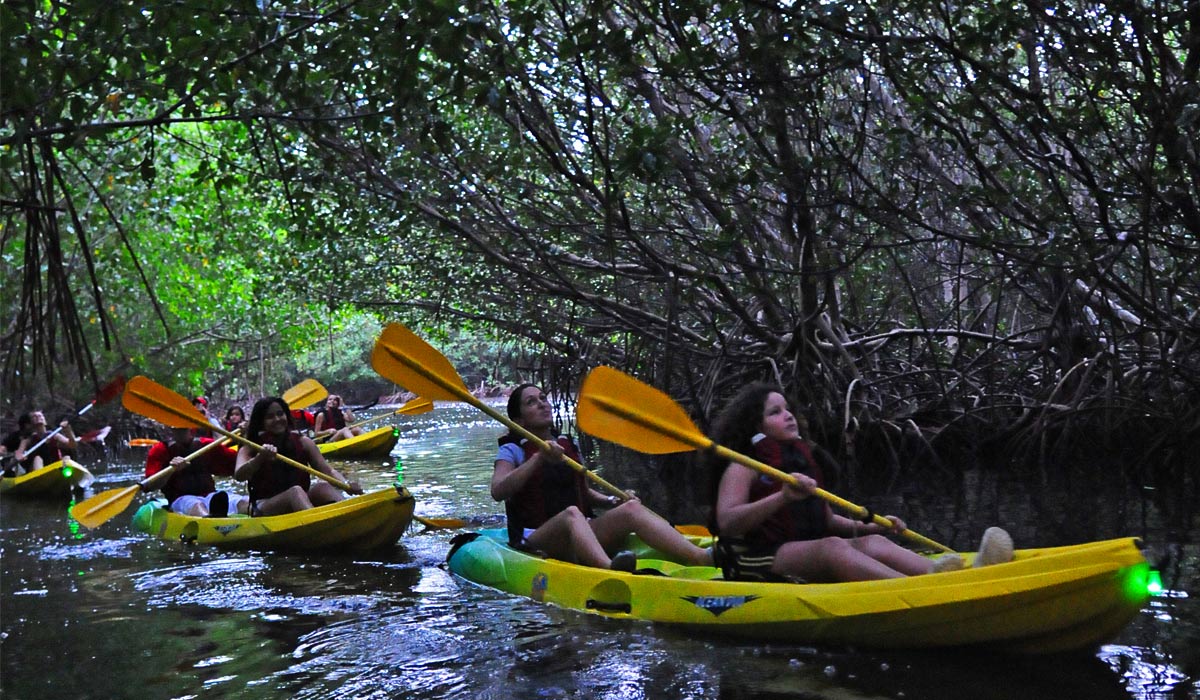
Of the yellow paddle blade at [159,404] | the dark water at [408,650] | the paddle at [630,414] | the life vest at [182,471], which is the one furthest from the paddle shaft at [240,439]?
the paddle at [630,414]

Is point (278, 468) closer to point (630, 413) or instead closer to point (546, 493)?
point (546, 493)

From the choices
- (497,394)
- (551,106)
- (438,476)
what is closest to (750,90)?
(551,106)

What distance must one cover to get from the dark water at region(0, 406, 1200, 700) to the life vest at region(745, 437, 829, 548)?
0.38 metres

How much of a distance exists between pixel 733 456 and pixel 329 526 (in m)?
3.02

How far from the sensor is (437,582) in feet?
18.5

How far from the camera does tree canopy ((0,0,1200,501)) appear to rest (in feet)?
16.7

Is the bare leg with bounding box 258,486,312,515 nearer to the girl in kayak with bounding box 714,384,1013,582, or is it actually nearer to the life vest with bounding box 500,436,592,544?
the life vest with bounding box 500,436,592,544

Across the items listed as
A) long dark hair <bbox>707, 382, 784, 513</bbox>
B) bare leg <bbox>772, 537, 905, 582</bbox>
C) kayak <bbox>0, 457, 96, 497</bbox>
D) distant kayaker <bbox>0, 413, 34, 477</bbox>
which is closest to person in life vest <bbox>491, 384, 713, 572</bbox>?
long dark hair <bbox>707, 382, 784, 513</bbox>

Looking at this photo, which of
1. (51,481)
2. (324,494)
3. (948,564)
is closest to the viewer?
(948,564)

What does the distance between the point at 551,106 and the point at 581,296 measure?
1558mm

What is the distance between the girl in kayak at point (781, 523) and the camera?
385 centimetres

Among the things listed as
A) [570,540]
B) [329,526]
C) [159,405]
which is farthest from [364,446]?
[570,540]

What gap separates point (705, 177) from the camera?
7.88 meters

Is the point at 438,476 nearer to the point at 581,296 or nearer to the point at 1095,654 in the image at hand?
the point at 581,296
